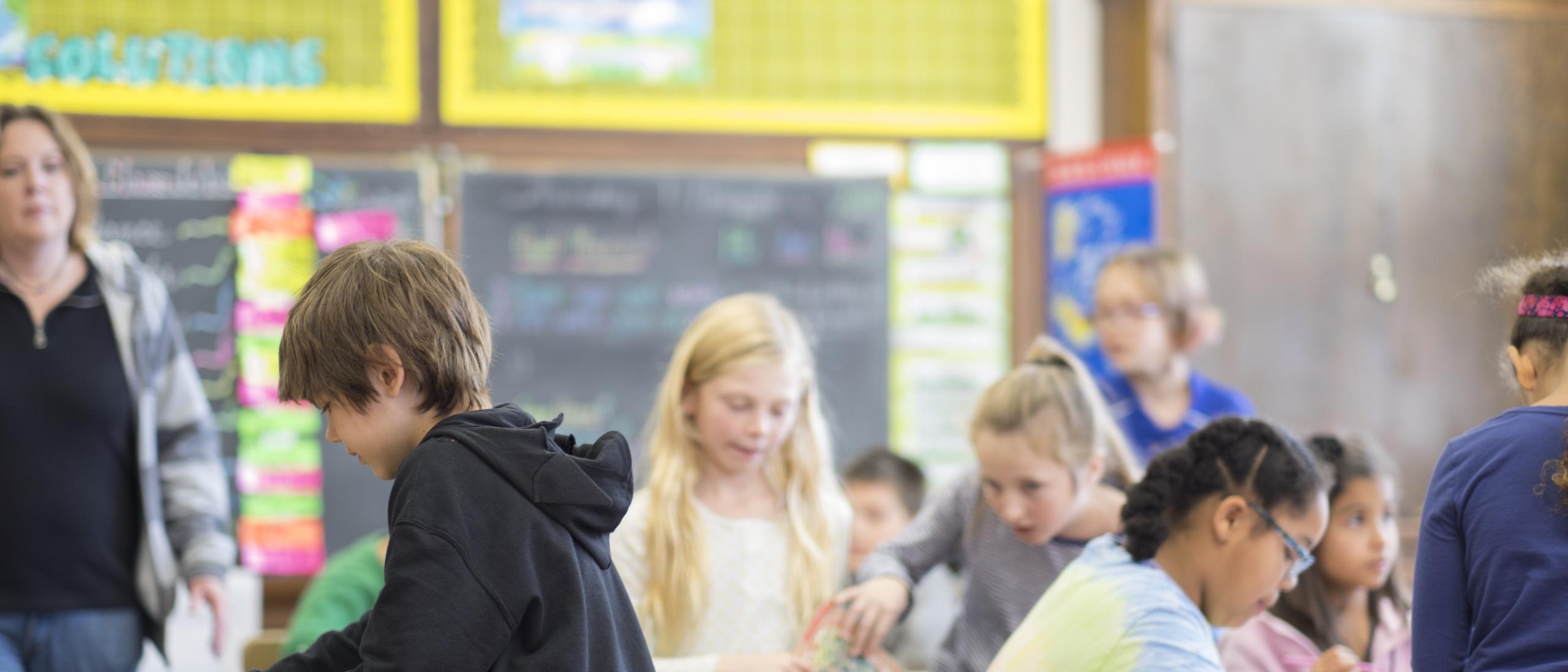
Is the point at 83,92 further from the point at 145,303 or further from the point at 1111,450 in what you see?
the point at 1111,450

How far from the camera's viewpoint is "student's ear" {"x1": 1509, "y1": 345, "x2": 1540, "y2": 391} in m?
1.65

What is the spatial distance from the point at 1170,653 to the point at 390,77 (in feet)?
11.3

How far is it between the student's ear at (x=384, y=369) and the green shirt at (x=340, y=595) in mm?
1338

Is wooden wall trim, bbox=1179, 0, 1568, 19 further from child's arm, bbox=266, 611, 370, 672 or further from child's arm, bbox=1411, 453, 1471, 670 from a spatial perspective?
child's arm, bbox=266, 611, 370, 672

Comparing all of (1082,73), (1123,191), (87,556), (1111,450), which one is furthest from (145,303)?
(1082,73)

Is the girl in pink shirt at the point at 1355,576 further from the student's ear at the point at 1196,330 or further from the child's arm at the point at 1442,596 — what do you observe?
the student's ear at the point at 1196,330

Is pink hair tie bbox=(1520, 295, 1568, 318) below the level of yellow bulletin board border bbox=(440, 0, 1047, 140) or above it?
below

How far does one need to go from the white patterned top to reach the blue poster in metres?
2.20

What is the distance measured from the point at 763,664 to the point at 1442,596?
866mm

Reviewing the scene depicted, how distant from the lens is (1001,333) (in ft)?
15.1

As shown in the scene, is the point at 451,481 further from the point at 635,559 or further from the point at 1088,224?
the point at 1088,224

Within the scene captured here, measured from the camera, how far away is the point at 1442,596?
1.60 metres

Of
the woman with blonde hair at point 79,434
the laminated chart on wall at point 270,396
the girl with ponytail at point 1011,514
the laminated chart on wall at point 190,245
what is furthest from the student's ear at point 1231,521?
the laminated chart on wall at point 190,245

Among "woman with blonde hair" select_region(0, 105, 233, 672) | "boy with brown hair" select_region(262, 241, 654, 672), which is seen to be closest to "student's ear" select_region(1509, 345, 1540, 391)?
"boy with brown hair" select_region(262, 241, 654, 672)
